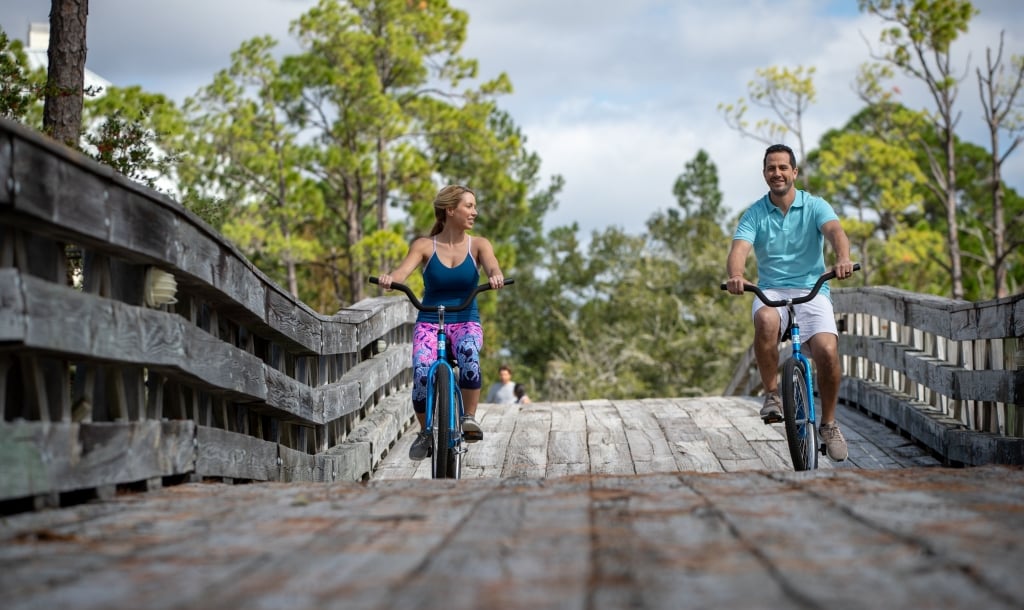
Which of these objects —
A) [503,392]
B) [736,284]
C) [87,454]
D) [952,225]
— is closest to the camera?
[87,454]

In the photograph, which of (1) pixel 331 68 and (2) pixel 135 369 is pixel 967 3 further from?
(2) pixel 135 369

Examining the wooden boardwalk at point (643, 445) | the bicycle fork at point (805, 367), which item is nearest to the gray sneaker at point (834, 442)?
the bicycle fork at point (805, 367)

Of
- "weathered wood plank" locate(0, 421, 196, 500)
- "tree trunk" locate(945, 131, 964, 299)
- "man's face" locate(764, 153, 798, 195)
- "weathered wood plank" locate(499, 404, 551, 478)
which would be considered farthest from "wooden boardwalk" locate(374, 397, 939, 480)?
"tree trunk" locate(945, 131, 964, 299)

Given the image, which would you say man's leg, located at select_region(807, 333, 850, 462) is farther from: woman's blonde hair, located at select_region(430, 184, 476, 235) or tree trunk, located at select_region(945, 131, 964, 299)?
tree trunk, located at select_region(945, 131, 964, 299)

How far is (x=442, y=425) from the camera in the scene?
248 inches

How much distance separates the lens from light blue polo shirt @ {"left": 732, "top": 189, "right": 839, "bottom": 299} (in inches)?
265

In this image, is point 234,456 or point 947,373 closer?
point 234,456

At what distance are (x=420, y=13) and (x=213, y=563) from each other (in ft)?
95.5

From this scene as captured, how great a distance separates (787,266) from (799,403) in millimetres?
775

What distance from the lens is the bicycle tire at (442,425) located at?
6293 millimetres

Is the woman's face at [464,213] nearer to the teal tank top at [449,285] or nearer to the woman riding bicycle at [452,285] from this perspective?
the woman riding bicycle at [452,285]

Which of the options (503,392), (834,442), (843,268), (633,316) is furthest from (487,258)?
(633,316)

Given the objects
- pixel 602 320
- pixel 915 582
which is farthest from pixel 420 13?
pixel 915 582

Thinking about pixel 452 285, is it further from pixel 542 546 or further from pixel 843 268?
pixel 542 546
